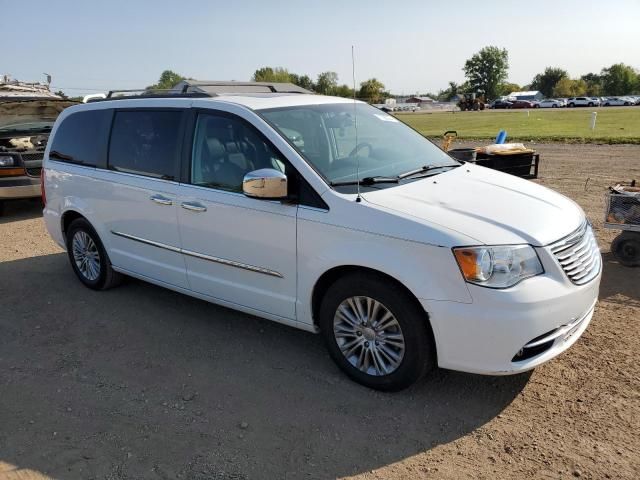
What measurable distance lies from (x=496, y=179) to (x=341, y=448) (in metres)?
2.33

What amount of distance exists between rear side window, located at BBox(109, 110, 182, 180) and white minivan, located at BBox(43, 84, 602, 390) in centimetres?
2

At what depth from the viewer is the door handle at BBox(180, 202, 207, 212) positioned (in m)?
4.16

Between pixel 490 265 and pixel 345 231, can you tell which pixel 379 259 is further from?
pixel 490 265

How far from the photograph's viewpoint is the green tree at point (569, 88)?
115m

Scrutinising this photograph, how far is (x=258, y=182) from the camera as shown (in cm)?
355

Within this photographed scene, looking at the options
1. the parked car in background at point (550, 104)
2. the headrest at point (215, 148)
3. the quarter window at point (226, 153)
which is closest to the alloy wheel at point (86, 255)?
the quarter window at point (226, 153)

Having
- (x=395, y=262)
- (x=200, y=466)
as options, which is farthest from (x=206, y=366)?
(x=395, y=262)

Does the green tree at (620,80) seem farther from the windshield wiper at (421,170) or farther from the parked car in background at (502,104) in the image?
the windshield wiper at (421,170)

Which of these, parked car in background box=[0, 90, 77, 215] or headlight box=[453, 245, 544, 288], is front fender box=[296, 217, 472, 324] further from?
parked car in background box=[0, 90, 77, 215]

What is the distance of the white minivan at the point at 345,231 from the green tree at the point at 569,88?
410 ft

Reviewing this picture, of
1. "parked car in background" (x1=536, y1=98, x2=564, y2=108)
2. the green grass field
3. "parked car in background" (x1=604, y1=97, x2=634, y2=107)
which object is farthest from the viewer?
"parked car in background" (x1=536, y1=98, x2=564, y2=108)

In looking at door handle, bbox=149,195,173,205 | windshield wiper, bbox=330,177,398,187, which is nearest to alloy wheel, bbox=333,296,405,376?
windshield wiper, bbox=330,177,398,187

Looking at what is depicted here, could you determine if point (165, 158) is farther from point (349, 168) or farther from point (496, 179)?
point (496, 179)

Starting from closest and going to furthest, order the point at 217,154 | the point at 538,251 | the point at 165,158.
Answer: the point at 538,251, the point at 217,154, the point at 165,158
